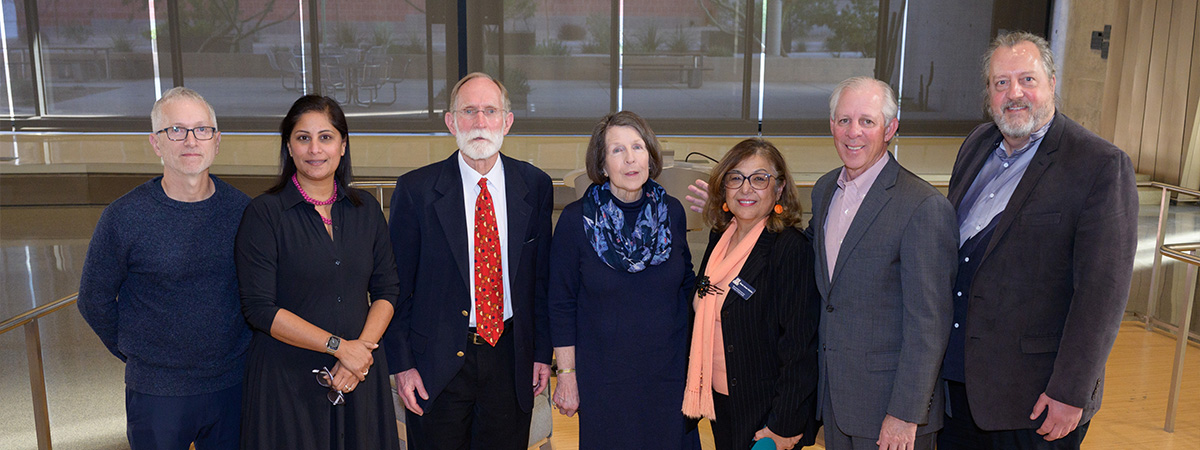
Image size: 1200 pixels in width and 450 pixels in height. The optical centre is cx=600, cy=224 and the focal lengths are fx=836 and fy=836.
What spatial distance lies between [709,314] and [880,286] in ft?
1.64

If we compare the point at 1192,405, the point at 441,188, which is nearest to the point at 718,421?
the point at 441,188

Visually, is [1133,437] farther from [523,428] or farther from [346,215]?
[346,215]

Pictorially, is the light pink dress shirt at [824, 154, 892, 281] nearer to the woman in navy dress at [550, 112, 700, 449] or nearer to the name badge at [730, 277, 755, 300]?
the name badge at [730, 277, 755, 300]

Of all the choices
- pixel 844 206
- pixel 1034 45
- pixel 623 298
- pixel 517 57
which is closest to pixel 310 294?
pixel 623 298

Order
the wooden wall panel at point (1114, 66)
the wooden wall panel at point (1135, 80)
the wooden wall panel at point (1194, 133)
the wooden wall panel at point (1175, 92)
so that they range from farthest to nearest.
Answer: the wooden wall panel at point (1114, 66)
the wooden wall panel at point (1135, 80)
the wooden wall panel at point (1175, 92)
the wooden wall panel at point (1194, 133)

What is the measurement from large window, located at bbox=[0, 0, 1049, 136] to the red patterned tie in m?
8.38

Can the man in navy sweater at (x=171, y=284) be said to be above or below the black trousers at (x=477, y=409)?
above

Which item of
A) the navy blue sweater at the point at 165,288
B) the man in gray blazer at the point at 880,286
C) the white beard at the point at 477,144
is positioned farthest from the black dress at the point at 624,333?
the navy blue sweater at the point at 165,288

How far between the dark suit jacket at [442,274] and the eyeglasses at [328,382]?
0.76 ft

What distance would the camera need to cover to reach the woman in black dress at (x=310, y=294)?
7.41ft

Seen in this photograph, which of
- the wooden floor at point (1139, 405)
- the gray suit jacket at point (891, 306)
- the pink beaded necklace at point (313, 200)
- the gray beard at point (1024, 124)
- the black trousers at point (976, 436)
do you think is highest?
the gray beard at point (1024, 124)

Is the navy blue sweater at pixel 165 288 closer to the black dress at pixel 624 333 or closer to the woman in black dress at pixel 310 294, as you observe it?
the woman in black dress at pixel 310 294

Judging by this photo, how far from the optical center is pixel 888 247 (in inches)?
87.7

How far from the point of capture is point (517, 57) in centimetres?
1070
